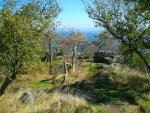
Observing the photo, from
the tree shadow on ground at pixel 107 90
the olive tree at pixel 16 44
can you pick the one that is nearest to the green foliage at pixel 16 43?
the olive tree at pixel 16 44

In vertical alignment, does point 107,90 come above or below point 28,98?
below

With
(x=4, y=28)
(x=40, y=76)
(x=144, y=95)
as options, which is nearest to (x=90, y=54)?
(x=40, y=76)

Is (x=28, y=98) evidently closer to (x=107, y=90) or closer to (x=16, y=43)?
(x=16, y=43)

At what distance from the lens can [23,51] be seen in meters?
21.2

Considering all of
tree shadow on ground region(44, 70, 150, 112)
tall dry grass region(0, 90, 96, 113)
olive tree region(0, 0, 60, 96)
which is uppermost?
olive tree region(0, 0, 60, 96)

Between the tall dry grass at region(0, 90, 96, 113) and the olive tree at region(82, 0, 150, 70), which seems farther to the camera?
the olive tree at region(82, 0, 150, 70)

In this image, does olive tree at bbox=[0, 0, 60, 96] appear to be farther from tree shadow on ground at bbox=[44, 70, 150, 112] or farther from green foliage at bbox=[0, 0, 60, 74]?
tree shadow on ground at bbox=[44, 70, 150, 112]

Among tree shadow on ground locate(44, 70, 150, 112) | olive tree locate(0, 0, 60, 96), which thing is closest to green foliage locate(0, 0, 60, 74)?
olive tree locate(0, 0, 60, 96)

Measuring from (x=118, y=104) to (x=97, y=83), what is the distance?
28.6 feet

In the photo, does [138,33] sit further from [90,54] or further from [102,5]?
[90,54]

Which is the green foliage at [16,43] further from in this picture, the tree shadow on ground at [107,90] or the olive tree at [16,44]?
the tree shadow on ground at [107,90]

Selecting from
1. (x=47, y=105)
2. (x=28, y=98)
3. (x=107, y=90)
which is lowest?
(x=107, y=90)

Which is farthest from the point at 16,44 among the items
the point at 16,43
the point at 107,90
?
the point at 107,90

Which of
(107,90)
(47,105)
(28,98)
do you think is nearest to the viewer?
(47,105)
